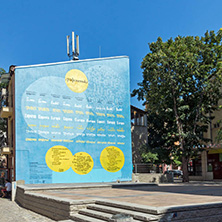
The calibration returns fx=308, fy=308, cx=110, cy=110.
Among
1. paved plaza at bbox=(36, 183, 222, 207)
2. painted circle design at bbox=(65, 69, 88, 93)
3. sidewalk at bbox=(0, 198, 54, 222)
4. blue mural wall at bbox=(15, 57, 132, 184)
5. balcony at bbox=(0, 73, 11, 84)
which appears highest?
balcony at bbox=(0, 73, 11, 84)

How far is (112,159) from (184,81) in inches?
413

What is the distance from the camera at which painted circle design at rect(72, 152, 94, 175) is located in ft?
74.2

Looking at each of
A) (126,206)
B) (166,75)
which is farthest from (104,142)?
(126,206)

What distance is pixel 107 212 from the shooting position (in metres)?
9.14

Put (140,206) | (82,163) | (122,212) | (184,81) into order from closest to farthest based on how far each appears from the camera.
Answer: (140,206) < (122,212) < (82,163) < (184,81)

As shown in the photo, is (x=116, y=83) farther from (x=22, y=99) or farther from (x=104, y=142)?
(x=22, y=99)

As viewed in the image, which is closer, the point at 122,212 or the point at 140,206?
the point at 140,206

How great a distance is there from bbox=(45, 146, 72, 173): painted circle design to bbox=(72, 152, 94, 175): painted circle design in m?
0.49

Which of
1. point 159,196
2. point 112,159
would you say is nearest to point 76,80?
point 112,159

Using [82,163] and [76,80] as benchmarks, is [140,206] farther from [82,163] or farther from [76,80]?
[76,80]

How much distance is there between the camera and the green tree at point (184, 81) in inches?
1095

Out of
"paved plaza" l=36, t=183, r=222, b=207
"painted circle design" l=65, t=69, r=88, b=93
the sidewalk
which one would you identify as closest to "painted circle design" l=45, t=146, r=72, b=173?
"painted circle design" l=65, t=69, r=88, b=93

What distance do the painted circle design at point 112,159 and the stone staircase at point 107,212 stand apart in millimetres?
13602

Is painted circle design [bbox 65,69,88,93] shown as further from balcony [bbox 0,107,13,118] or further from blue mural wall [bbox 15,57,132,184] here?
balcony [bbox 0,107,13,118]
